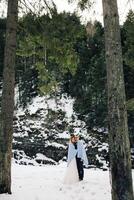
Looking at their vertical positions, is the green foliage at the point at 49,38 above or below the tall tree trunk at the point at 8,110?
Answer: above

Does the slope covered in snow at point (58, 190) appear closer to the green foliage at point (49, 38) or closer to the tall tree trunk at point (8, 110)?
the tall tree trunk at point (8, 110)

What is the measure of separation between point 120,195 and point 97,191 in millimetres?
3834

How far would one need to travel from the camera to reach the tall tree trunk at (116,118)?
7316 mm

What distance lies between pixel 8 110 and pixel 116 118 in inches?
142

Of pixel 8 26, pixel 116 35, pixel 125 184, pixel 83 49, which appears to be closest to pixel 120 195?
pixel 125 184

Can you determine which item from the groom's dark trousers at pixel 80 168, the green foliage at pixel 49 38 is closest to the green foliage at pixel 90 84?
the groom's dark trousers at pixel 80 168

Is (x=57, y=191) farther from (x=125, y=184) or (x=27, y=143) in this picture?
(x=27, y=143)

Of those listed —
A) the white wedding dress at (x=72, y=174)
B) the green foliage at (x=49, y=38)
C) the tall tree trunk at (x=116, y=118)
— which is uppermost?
the green foliage at (x=49, y=38)

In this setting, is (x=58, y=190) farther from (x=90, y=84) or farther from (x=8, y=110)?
(x=90, y=84)

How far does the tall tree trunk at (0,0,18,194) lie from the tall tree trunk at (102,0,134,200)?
11.1 ft

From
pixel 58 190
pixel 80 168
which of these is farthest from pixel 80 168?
pixel 58 190

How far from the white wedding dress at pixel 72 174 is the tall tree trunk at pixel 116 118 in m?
5.85

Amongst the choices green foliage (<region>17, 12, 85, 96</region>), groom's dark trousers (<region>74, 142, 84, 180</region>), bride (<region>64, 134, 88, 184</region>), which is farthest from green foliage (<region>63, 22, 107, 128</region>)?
green foliage (<region>17, 12, 85, 96</region>)

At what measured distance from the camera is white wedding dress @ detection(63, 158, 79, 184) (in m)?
13.1
